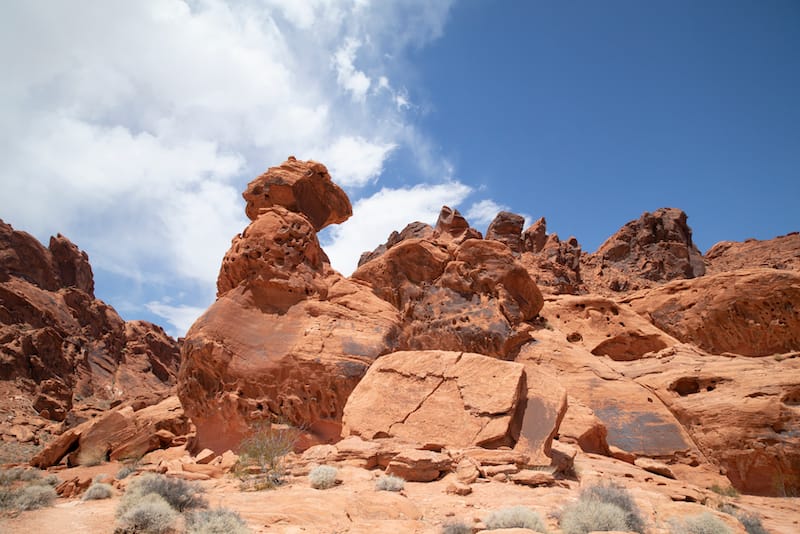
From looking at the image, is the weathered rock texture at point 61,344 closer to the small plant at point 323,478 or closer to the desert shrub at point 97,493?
the desert shrub at point 97,493

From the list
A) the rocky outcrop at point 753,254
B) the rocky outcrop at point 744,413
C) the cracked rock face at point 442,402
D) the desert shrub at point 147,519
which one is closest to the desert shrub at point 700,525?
the cracked rock face at point 442,402

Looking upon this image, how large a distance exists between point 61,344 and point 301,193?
3629cm

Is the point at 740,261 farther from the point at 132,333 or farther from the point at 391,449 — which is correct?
the point at 132,333

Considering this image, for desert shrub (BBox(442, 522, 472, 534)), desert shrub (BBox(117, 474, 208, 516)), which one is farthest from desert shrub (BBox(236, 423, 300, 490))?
desert shrub (BBox(442, 522, 472, 534))

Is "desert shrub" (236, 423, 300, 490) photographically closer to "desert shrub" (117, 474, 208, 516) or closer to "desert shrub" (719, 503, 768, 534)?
"desert shrub" (117, 474, 208, 516)

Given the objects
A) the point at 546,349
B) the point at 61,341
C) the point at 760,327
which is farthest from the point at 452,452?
the point at 61,341

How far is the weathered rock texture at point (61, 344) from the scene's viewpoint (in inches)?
1375

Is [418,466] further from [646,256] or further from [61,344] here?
[61,344]

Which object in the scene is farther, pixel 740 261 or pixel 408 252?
pixel 740 261

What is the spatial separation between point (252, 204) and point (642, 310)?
17026 millimetres

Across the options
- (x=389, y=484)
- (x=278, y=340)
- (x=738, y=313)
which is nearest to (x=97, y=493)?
(x=389, y=484)

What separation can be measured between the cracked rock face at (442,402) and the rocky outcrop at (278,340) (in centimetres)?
316

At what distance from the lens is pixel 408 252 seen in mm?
19984

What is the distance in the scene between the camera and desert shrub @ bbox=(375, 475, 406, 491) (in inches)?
276
